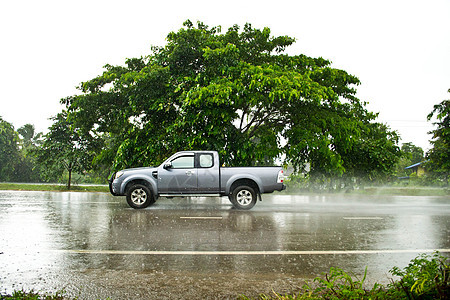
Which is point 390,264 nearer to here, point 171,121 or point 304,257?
point 304,257

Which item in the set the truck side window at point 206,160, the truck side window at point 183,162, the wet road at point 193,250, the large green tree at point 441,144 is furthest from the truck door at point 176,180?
the large green tree at point 441,144

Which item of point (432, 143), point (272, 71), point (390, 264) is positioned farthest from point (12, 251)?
point (432, 143)

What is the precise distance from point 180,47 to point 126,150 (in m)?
6.30

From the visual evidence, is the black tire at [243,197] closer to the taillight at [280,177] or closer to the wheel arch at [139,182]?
the taillight at [280,177]

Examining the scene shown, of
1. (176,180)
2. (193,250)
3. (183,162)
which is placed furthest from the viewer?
(183,162)

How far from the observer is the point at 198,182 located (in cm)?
1320

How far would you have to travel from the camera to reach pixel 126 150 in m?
18.7

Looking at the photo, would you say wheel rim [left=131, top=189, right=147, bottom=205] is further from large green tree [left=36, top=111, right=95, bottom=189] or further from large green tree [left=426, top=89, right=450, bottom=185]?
large green tree [left=426, top=89, right=450, bottom=185]

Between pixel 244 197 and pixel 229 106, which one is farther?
pixel 229 106

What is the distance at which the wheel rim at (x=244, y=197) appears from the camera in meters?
13.0

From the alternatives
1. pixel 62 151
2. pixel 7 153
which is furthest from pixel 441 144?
pixel 7 153

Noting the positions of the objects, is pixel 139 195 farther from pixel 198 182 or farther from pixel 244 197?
pixel 244 197

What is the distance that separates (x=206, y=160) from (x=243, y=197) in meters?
1.97

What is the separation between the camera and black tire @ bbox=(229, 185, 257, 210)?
12977mm
